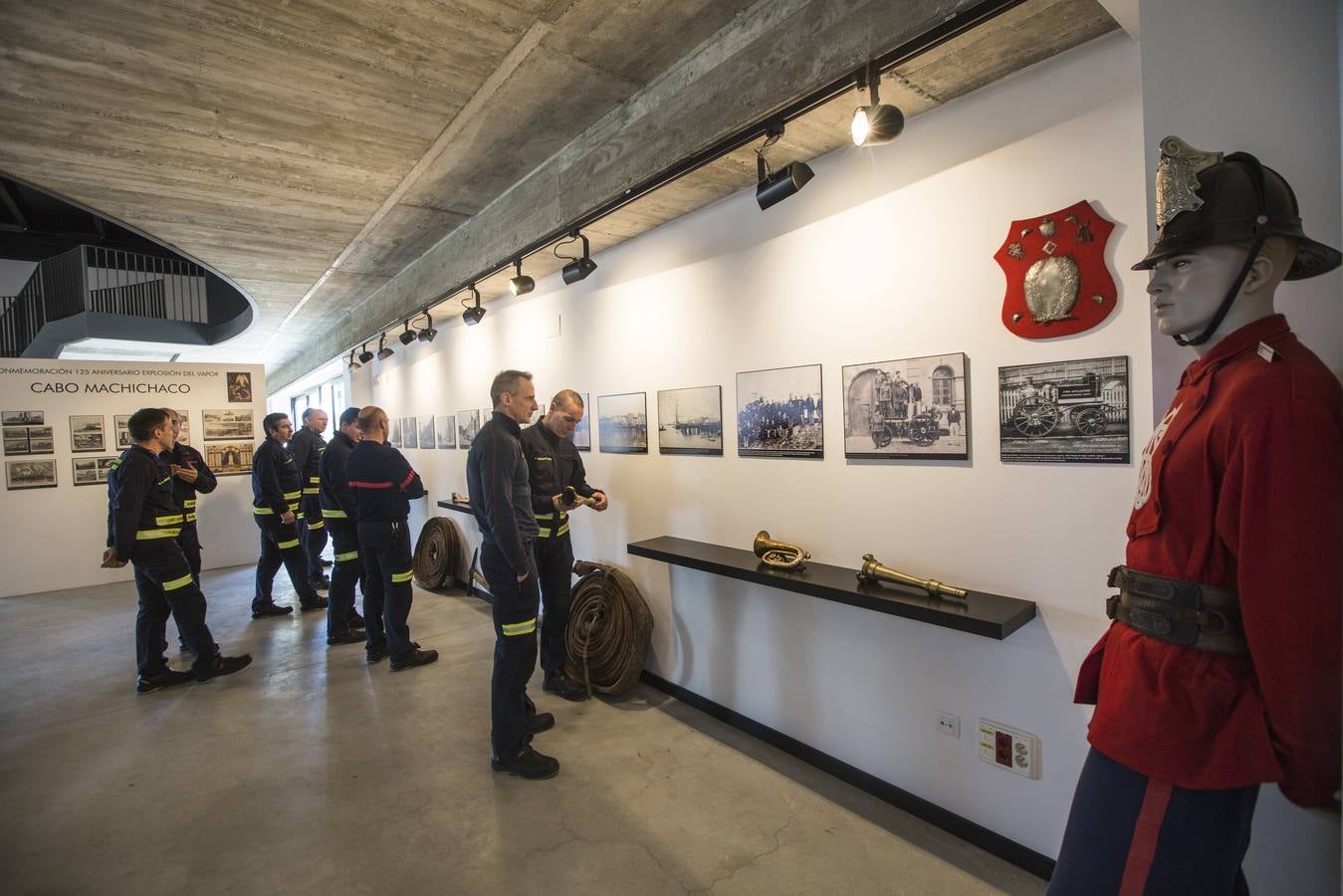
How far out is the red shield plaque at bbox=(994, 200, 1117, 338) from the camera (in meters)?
2.11

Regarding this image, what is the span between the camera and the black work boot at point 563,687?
4.11 metres

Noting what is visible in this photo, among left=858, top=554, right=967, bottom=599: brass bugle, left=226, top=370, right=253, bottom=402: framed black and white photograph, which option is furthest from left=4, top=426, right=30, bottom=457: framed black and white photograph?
left=858, top=554, right=967, bottom=599: brass bugle

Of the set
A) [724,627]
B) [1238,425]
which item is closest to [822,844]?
[724,627]

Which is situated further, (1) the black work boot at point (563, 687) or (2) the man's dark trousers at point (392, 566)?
(2) the man's dark trousers at point (392, 566)

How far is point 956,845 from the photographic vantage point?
2564 millimetres

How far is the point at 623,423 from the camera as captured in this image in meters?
4.45

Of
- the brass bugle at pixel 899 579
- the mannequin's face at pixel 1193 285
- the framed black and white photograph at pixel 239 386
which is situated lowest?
the brass bugle at pixel 899 579

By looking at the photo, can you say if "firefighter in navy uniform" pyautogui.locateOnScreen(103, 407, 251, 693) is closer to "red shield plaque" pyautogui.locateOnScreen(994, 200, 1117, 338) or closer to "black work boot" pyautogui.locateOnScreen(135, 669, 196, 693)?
"black work boot" pyautogui.locateOnScreen(135, 669, 196, 693)

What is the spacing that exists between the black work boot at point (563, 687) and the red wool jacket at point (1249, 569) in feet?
11.1

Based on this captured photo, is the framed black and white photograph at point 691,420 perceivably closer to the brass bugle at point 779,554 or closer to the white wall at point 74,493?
the brass bugle at point 779,554

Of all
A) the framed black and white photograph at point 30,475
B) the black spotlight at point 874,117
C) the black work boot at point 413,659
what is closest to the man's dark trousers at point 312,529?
the black work boot at point 413,659

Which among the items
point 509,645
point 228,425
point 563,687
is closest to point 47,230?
point 228,425

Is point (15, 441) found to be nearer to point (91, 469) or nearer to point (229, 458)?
point (91, 469)

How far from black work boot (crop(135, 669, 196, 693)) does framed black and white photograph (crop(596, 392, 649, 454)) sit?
3654 millimetres
